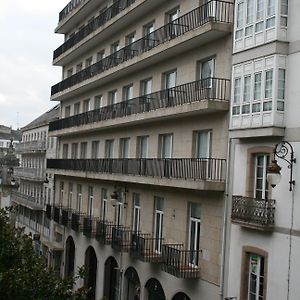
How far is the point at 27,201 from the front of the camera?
54.7 m

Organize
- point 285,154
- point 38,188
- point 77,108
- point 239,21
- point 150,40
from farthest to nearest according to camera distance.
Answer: point 38,188
point 77,108
point 150,40
point 239,21
point 285,154

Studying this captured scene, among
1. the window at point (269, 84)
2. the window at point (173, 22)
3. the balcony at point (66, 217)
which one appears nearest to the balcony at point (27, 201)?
the balcony at point (66, 217)

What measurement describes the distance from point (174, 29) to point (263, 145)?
7.47m

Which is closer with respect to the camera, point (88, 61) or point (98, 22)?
point (98, 22)

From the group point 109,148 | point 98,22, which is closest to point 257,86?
point 109,148

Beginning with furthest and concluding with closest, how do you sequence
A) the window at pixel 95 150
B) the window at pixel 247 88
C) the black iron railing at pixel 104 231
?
the window at pixel 95 150, the black iron railing at pixel 104 231, the window at pixel 247 88

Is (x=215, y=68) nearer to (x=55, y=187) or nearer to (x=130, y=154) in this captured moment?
(x=130, y=154)

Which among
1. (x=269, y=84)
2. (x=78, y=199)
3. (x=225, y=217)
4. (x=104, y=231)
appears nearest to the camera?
(x=269, y=84)

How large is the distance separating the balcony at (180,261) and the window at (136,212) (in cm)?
474

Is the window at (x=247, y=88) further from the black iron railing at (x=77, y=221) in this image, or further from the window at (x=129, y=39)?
the black iron railing at (x=77, y=221)

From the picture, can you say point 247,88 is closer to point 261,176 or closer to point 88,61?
point 261,176

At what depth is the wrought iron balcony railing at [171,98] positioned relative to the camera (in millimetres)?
19578

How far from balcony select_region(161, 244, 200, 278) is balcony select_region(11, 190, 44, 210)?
29160 millimetres

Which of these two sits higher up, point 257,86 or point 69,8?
point 69,8
